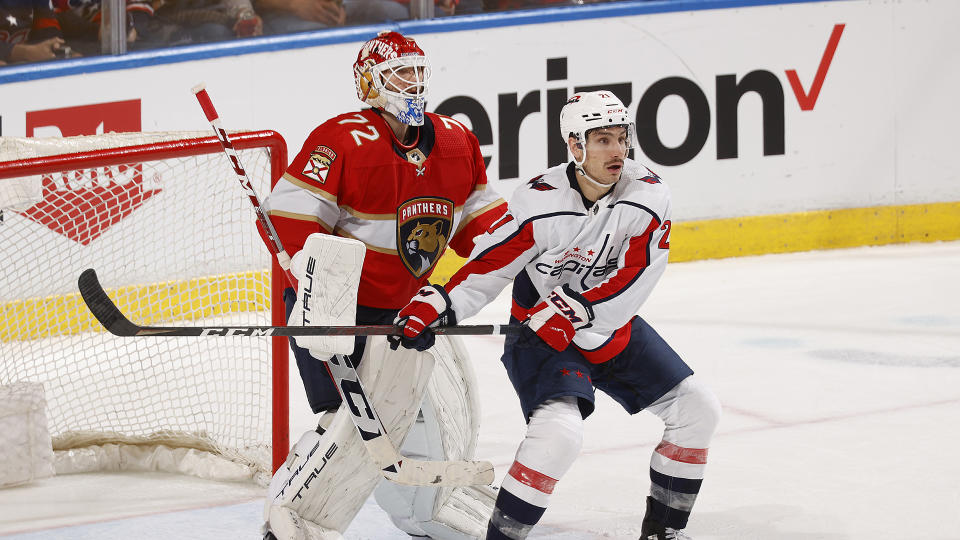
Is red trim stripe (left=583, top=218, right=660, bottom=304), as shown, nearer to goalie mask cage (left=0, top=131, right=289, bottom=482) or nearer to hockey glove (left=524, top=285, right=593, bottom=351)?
hockey glove (left=524, top=285, right=593, bottom=351)

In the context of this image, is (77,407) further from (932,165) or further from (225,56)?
(932,165)

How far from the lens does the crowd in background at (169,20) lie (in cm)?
522

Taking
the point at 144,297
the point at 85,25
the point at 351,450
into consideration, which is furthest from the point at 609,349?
the point at 85,25

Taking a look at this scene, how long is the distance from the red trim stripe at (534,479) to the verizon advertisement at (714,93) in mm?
3313

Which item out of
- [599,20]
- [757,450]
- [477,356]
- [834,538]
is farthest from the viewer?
[599,20]

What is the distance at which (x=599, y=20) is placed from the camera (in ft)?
18.9

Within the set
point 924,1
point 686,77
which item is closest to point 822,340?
point 686,77

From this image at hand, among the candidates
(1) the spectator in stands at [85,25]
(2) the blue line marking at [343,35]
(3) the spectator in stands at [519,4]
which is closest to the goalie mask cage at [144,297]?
(2) the blue line marking at [343,35]

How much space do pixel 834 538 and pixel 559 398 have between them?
724mm

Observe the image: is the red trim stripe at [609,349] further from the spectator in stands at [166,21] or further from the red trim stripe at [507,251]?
the spectator in stands at [166,21]

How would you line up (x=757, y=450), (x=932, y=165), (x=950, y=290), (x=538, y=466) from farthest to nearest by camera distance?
(x=932, y=165)
(x=950, y=290)
(x=757, y=450)
(x=538, y=466)

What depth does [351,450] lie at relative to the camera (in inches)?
96.1

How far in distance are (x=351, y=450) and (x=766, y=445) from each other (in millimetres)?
1368

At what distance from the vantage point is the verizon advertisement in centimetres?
544
